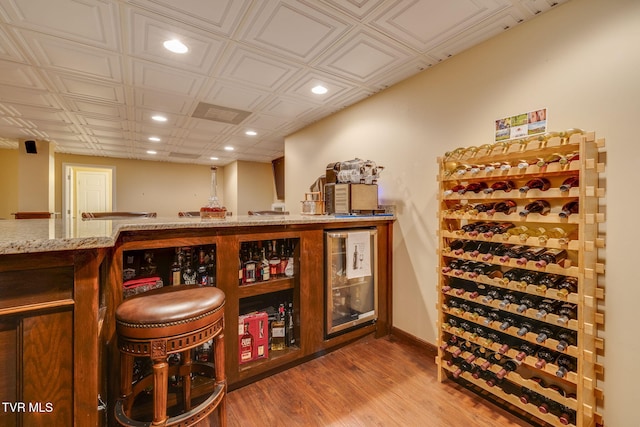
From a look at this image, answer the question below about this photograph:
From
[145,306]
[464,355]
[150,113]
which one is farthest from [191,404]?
[150,113]

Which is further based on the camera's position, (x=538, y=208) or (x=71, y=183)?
(x=71, y=183)

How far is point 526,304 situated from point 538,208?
0.53m

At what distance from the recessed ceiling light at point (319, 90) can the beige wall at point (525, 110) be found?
1.58ft

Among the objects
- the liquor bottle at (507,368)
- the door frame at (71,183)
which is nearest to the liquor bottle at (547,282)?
the liquor bottle at (507,368)

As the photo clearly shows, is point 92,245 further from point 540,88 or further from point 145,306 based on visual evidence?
point 540,88

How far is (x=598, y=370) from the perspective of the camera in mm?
1457

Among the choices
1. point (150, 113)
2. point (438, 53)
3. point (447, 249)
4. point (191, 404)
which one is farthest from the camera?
point (150, 113)

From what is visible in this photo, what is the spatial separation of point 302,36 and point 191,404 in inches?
94.9

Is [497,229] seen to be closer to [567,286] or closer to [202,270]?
[567,286]

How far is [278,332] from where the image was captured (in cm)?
207

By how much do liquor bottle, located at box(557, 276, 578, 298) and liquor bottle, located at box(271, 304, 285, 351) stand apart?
166 cm

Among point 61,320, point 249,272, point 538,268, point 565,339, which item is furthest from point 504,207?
point 61,320

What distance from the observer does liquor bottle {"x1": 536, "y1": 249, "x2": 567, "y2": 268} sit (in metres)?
1.48

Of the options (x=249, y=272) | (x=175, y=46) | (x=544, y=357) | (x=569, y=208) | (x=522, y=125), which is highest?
(x=175, y=46)
